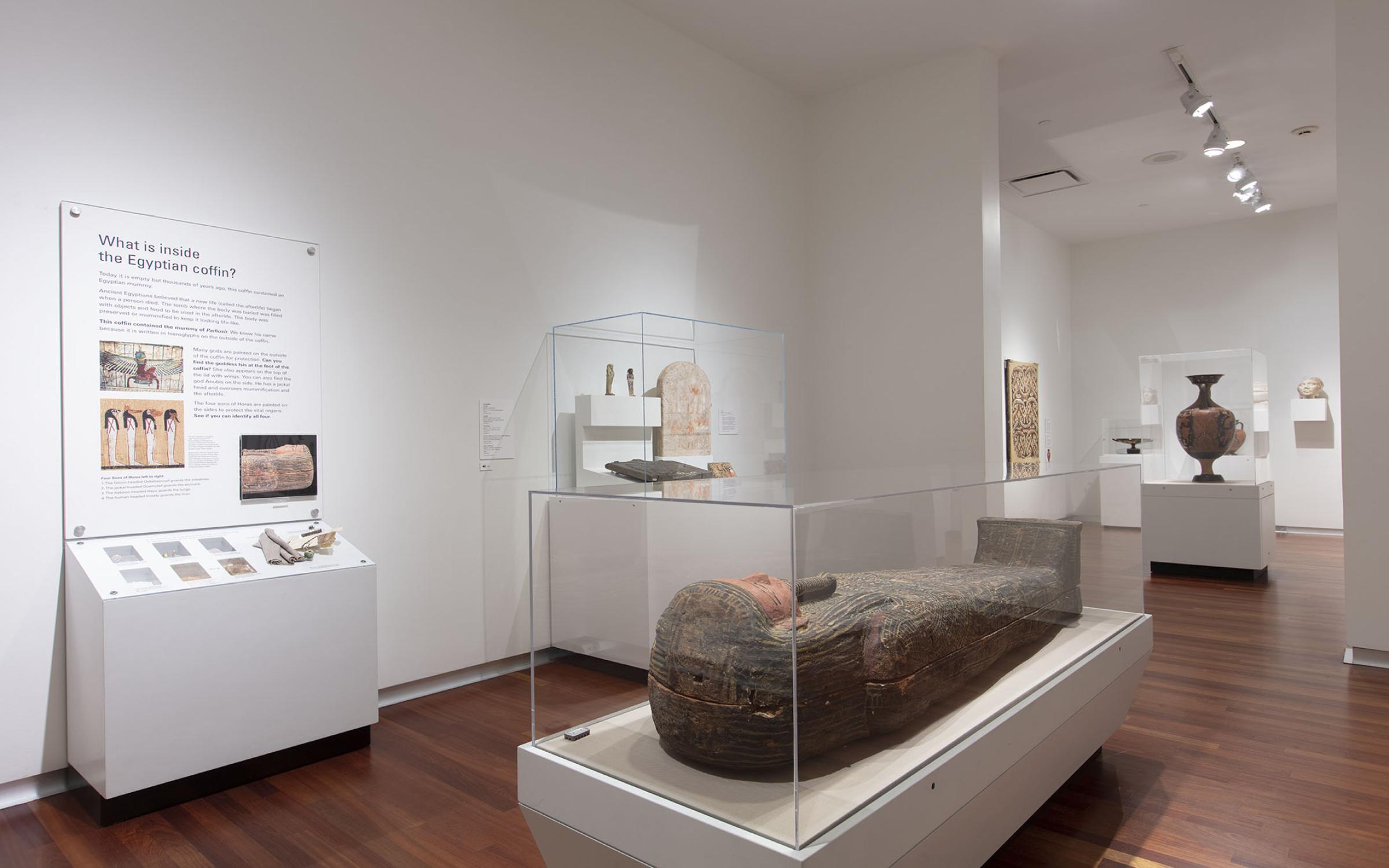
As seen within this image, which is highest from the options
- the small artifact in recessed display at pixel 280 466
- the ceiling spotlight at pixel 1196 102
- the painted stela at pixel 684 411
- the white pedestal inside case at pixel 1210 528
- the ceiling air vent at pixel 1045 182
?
the ceiling air vent at pixel 1045 182

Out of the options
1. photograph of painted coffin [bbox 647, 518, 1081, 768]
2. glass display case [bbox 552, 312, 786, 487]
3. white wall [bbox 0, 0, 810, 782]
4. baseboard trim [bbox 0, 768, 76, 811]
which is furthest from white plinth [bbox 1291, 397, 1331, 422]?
baseboard trim [bbox 0, 768, 76, 811]

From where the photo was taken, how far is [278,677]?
10.1 feet

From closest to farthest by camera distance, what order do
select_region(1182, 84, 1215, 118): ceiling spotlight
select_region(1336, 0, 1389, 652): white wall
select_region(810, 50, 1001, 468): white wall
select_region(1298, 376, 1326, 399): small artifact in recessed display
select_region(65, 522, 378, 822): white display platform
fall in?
select_region(65, 522, 378, 822): white display platform
select_region(1336, 0, 1389, 652): white wall
select_region(810, 50, 1001, 468): white wall
select_region(1182, 84, 1215, 118): ceiling spotlight
select_region(1298, 376, 1326, 399): small artifact in recessed display

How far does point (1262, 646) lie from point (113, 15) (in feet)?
20.6

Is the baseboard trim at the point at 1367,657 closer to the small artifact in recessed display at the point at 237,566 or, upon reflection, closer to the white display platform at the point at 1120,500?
the white display platform at the point at 1120,500

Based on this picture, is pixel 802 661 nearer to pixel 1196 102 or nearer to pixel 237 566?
pixel 237 566

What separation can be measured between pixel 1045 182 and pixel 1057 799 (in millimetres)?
7722

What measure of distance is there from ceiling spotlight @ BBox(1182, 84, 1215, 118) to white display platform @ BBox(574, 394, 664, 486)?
15.4 ft

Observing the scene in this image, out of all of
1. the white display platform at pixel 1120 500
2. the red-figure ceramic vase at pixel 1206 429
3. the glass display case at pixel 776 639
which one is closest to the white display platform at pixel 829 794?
the glass display case at pixel 776 639

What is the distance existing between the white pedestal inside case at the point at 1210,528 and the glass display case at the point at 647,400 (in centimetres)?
460

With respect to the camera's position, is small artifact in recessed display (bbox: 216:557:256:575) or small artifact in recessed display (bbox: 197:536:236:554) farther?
small artifact in recessed display (bbox: 197:536:236:554)

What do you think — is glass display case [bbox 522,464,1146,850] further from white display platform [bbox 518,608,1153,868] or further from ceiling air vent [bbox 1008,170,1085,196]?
ceiling air vent [bbox 1008,170,1085,196]

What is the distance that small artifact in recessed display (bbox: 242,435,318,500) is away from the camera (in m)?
3.50

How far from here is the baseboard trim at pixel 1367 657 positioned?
172 inches
